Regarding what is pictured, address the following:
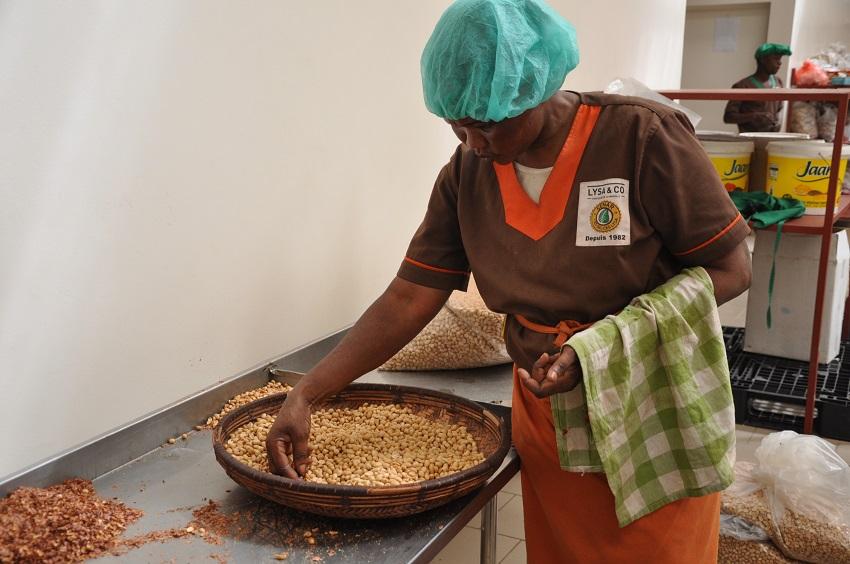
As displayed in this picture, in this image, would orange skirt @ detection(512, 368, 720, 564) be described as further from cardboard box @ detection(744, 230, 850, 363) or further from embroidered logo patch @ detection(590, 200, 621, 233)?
cardboard box @ detection(744, 230, 850, 363)

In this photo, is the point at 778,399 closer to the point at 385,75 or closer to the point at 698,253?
the point at 385,75

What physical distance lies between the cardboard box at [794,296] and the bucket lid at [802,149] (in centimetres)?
45

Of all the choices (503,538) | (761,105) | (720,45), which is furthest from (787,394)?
(720,45)

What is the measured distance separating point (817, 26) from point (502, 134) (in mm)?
10630

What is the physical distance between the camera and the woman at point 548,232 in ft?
4.09

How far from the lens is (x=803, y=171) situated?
3.11m

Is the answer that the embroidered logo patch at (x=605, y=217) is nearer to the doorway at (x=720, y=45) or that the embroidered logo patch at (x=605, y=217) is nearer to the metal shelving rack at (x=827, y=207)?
the metal shelving rack at (x=827, y=207)

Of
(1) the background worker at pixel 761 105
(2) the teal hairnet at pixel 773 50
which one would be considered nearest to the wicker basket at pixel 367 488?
(1) the background worker at pixel 761 105

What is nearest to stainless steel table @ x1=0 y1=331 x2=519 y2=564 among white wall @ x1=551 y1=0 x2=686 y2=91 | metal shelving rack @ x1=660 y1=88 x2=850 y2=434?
metal shelving rack @ x1=660 y1=88 x2=850 y2=434

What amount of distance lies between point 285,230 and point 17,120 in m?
0.76

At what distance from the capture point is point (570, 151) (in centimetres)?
137

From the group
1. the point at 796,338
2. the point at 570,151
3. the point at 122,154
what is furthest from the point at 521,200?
the point at 796,338

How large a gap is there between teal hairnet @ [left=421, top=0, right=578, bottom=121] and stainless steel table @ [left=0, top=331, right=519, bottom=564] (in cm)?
63

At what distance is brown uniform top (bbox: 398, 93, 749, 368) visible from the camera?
1293 mm
